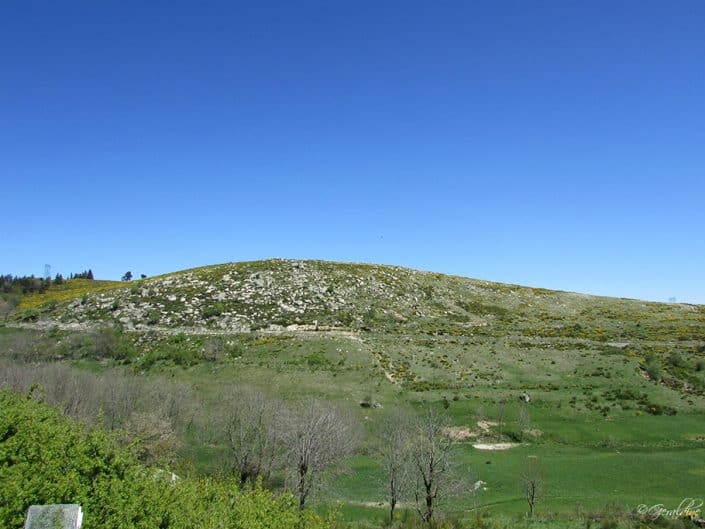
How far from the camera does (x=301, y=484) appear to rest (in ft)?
131

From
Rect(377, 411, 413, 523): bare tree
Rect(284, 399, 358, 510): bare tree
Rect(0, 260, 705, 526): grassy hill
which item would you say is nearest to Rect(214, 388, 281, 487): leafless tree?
Rect(284, 399, 358, 510): bare tree

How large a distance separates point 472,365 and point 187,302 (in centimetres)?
5463

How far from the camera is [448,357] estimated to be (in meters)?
78.3

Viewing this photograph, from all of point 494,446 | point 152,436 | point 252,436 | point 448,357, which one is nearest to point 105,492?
point 252,436

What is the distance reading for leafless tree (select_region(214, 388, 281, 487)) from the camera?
44281 mm

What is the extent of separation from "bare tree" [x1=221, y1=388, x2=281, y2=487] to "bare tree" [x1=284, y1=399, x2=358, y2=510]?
6.47 ft

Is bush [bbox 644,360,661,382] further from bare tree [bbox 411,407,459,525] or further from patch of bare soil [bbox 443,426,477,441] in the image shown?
bare tree [bbox 411,407,459,525]

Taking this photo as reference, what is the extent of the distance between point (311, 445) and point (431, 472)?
984cm

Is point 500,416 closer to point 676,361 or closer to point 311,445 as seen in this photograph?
point 311,445

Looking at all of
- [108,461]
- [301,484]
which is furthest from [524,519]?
[108,461]

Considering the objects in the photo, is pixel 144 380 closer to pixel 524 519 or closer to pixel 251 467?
pixel 251 467

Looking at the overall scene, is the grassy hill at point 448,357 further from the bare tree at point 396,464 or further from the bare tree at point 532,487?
the bare tree at point 396,464

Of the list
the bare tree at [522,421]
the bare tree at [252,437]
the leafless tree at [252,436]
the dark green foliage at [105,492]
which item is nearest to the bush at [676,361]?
the bare tree at [522,421]

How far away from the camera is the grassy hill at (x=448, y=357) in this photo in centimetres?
4797
